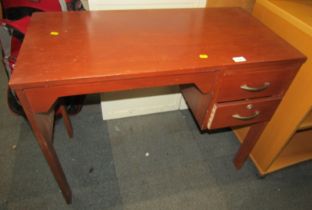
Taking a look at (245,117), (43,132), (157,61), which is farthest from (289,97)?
(43,132)

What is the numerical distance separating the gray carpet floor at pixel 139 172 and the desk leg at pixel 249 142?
0.07 meters

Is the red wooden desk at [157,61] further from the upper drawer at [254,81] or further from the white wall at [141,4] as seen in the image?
the white wall at [141,4]

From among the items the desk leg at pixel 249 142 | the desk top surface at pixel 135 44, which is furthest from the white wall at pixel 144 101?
the desk leg at pixel 249 142

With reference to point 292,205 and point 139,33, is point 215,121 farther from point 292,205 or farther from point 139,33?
point 292,205

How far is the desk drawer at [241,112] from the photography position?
97 cm

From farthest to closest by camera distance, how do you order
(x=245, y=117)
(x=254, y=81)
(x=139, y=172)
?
(x=139, y=172) < (x=245, y=117) < (x=254, y=81)

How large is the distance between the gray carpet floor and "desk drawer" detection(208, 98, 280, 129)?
46 cm

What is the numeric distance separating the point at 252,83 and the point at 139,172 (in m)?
0.81

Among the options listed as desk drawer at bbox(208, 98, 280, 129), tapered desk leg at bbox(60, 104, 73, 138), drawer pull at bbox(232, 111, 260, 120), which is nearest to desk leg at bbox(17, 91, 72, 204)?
tapered desk leg at bbox(60, 104, 73, 138)

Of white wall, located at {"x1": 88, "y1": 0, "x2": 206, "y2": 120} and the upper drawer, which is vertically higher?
the upper drawer

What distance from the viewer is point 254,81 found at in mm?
921

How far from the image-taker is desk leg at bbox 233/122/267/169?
1.16m

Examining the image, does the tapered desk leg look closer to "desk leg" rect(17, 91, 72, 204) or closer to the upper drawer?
"desk leg" rect(17, 91, 72, 204)

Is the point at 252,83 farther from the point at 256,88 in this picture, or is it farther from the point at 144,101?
the point at 144,101
